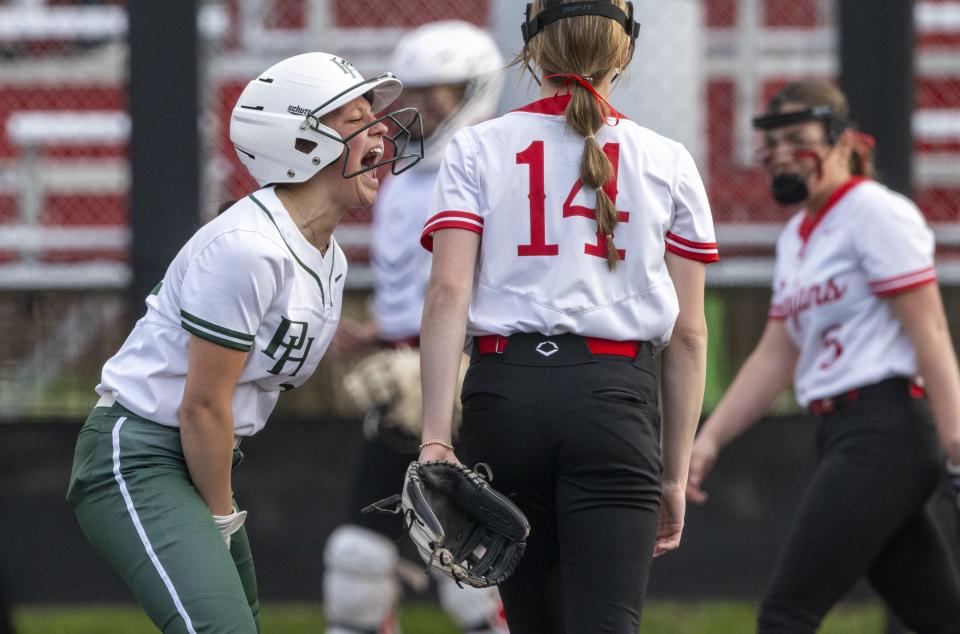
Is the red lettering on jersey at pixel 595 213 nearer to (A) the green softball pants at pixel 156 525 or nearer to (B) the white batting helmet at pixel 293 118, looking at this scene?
(B) the white batting helmet at pixel 293 118

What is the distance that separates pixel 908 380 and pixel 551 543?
56.7 inches

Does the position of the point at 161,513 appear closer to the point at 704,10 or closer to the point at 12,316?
the point at 12,316

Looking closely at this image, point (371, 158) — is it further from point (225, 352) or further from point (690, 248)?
point (690, 248)

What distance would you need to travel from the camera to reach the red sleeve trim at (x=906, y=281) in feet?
12.7

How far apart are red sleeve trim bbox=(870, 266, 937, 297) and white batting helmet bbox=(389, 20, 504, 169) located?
1723 mm

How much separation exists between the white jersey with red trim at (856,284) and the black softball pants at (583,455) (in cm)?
124

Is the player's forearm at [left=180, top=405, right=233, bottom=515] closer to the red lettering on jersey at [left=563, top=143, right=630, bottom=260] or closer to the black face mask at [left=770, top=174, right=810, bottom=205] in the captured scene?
the red lettering on jersey at [left=563, top=143, right=630, bottom=260]

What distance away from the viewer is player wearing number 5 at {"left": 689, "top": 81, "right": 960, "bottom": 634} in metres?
3.83

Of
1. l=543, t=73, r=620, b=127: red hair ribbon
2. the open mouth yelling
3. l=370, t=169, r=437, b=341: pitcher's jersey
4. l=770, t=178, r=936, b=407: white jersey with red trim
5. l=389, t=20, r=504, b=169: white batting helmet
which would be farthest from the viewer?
l=389, t=20, r=504, b=169: white batting helmet

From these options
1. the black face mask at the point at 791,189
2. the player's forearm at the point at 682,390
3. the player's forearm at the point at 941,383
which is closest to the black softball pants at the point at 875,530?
the player's forearm at the point at 941,383

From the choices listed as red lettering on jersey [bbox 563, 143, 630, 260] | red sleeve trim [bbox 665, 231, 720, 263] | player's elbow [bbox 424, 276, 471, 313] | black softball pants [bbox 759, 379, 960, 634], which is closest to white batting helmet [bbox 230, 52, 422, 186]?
player's elbow [bbox 424, 276, 471, 313]

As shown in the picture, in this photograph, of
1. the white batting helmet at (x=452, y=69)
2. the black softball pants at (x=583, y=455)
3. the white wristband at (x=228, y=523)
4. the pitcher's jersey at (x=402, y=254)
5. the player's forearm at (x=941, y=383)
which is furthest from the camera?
the white batting helmet at (x=452, y=69)

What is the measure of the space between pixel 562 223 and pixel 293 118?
27.3 inches

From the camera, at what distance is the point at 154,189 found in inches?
230
